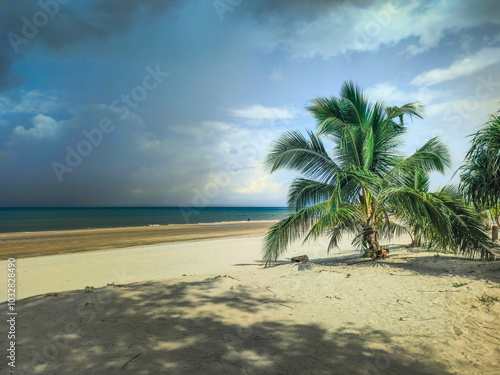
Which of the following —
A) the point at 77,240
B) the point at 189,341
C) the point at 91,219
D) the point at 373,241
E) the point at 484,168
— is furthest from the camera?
the point at 91,219

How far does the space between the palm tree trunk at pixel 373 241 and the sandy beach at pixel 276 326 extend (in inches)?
62.0

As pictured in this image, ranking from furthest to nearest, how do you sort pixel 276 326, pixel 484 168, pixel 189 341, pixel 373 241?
pixel 373 241
pixel 484 168
pixel 276 326
pixel 189 341

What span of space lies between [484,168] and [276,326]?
274 inches

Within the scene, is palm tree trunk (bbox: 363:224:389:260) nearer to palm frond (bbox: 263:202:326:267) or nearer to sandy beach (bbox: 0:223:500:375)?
sandy beach (bbox: 0:223:500:375)

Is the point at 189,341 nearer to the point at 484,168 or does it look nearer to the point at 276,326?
the point at 276,326

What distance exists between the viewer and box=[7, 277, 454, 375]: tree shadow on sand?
2994mm

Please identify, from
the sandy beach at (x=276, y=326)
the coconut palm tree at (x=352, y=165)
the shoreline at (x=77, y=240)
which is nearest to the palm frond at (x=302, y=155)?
the coconut palm tree at (x=352, y=165)

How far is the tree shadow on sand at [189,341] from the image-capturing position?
9.82 ft

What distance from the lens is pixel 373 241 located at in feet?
27.8

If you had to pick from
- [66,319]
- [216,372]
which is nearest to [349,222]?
[216,372]

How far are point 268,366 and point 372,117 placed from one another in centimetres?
757

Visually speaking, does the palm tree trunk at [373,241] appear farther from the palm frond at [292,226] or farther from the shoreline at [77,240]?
the shoreline at [77,240]

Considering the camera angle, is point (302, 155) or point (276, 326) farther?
point (302, 155)

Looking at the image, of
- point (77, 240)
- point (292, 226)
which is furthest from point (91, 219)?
point (292, 226)
